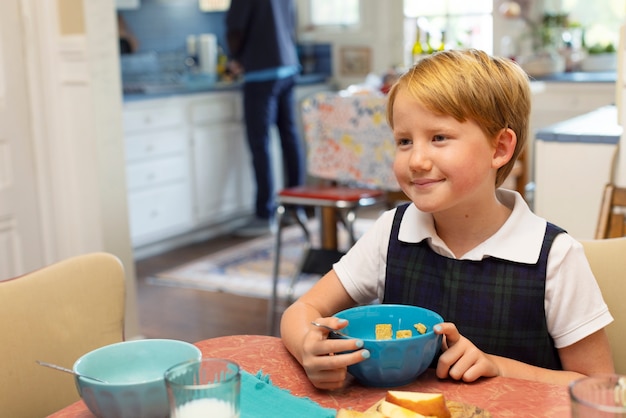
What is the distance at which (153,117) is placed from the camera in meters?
4.44

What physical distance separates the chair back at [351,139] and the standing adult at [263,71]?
1.39 meters

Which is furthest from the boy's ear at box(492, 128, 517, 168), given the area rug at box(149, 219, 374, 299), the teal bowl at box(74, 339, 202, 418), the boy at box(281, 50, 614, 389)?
the area rug at box(149, 219, 374, 299)

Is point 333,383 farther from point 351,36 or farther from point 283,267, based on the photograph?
point 351,36

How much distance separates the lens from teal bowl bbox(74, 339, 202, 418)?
36.9 inches

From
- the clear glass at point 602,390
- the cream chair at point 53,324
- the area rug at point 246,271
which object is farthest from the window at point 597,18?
the clear glass at point 602,390

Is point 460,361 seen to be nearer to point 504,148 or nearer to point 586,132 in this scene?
point 504,148

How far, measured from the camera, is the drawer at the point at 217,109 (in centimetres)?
474

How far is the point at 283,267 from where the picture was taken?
165 inches

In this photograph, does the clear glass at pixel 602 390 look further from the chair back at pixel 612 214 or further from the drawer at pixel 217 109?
the drawer at pixel 217 109

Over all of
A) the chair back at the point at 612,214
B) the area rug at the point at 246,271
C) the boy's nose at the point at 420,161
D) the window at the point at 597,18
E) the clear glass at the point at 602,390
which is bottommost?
the area rug at the point at 246,271

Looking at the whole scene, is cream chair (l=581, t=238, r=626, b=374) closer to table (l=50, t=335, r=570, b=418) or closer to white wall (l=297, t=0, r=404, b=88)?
table (l=50, t=335, r=570, b=418)

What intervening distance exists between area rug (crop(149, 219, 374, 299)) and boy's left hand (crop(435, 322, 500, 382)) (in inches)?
106

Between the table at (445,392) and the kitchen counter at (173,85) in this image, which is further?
the kitchen counter at (173,85)

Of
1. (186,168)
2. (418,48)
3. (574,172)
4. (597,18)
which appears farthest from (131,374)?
(597,18)
